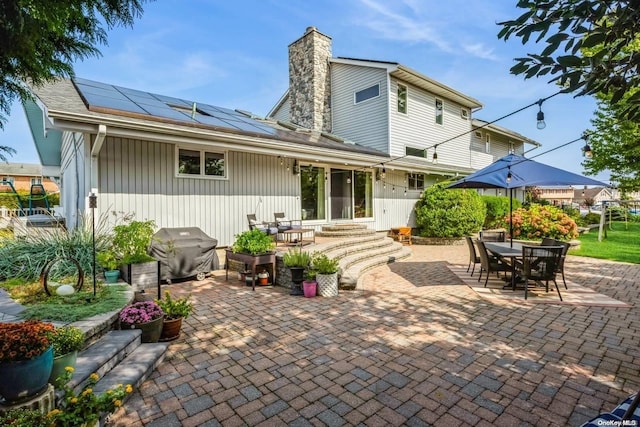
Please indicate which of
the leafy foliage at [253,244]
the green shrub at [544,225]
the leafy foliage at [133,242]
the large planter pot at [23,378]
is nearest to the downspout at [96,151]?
the leafy foliage at [133,242]

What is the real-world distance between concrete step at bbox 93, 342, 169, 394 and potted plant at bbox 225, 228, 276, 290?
2.62 meters

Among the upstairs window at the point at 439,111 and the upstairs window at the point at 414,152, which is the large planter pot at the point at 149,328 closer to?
the upstairs window at the point at 414,152

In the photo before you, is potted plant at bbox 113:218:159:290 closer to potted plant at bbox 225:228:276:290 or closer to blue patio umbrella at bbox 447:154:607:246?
potted plant at bbox 225:228:276:290

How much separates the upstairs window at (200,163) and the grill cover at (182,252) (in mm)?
1433

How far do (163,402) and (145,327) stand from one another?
114 centimetres

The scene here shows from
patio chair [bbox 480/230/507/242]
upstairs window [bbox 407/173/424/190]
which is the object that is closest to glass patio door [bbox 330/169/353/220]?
upstairs window [bbox 407/173/424/190]

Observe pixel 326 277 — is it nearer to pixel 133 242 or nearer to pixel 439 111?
pixel 133 242

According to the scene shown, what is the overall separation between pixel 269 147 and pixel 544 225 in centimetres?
890

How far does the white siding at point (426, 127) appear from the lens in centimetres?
1341

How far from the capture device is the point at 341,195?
35.9 ft

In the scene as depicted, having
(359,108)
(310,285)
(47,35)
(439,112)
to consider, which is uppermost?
(439,112)

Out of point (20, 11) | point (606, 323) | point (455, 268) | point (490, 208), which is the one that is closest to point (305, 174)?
point (455, 268)

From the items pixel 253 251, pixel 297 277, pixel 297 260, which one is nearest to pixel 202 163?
pixel 253 251

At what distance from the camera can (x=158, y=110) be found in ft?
23.6
